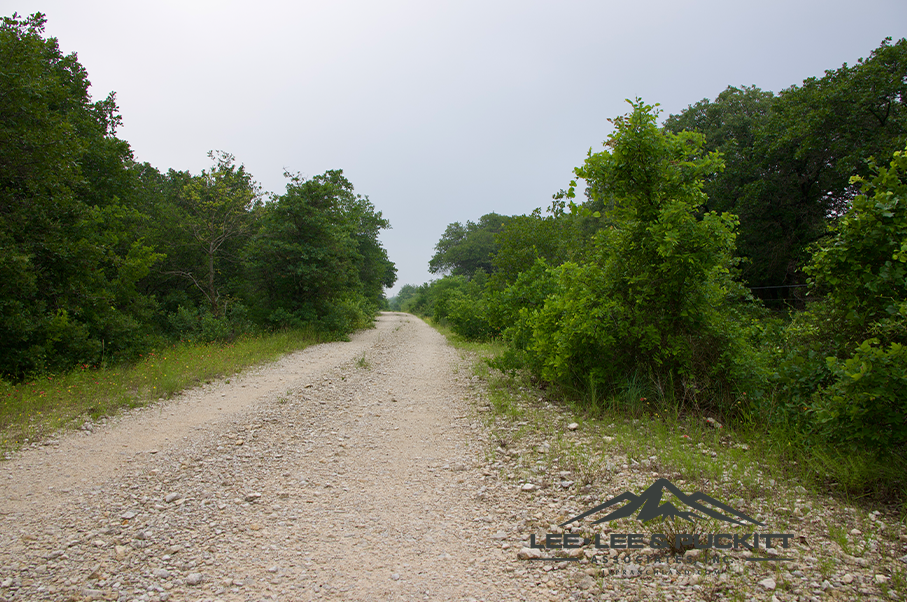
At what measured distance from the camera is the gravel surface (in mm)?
2531

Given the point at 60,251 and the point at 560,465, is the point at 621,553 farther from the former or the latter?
the point at 60,251

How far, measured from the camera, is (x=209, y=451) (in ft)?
16.0

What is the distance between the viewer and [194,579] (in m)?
2.65

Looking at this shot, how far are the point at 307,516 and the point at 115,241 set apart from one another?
38.0 feet

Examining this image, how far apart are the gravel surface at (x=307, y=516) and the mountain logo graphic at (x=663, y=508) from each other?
0.54ft

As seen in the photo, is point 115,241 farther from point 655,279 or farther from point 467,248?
point 467,248

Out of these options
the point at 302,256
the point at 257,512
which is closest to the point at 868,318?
the point at 257,512

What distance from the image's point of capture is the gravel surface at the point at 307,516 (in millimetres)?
2531

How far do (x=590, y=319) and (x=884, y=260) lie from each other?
9.45 ft

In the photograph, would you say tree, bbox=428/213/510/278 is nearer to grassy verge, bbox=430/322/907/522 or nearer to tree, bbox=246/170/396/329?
tree, bbox=246/170/396/329

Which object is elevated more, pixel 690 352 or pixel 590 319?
pixel 590 319

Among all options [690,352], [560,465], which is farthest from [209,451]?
[690,352]

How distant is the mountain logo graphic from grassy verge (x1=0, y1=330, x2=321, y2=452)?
6.30 m

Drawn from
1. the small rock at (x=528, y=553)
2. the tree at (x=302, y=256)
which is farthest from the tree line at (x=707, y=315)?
the tree at (x=302, y=256)
